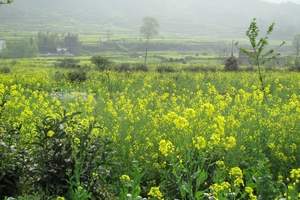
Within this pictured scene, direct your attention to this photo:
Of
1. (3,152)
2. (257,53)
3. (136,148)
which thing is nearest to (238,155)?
(136,148)

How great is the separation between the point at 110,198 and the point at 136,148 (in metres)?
2.11

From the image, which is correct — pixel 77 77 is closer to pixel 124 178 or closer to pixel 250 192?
pixel 124 178

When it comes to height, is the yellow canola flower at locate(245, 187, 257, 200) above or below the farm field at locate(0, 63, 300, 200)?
above

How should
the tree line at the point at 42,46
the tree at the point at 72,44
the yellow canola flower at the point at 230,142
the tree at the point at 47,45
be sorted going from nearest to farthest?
the yellow canola flower at the point at 230,142 → the tree line at the point at 42,46 → the tree at the point at 72,44 → the tree at the point at 47,45

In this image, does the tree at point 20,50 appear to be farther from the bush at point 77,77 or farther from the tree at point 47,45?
the bush at point 77,77

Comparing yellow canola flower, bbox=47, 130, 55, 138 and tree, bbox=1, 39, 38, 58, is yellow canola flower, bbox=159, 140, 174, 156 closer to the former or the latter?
yellow canola flower, bbox=47, 130, 55, 138

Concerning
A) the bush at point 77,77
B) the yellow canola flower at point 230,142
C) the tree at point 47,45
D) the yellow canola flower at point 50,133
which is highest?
the yellow canola flower at point 50,133

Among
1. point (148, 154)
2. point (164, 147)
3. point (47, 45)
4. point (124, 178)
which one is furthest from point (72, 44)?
point (124, 178)

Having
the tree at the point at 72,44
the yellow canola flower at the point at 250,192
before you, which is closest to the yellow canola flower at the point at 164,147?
the yellow canola flower at the point at 250,192

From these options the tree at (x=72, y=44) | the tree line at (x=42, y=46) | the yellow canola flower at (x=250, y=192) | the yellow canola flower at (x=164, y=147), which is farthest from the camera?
the tree at (x=72, y=44)

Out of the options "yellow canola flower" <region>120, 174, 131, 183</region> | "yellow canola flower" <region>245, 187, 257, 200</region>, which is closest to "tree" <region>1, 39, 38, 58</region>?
"yellow canola flower" <region>120, 174, 131, 183</region>

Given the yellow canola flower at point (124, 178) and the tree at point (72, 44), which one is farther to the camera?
the tree at point (72, 44)

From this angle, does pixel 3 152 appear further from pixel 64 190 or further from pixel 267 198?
pixel 267 198

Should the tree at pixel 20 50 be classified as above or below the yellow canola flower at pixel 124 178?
below
